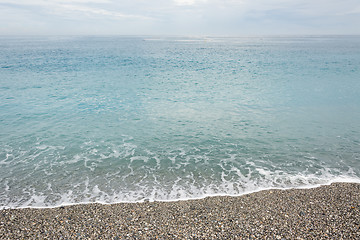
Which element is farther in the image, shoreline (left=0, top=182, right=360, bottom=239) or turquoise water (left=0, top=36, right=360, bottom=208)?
turquoise water (left=0, top=36, right=360, bottom=208)

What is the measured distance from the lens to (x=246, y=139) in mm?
16609

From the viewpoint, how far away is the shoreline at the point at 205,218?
7719 millimetres

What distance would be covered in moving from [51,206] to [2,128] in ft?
41.2

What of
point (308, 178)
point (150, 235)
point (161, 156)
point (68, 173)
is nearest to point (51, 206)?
point (68, 173)

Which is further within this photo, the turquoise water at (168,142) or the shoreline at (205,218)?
the turquoise water at (168,142)

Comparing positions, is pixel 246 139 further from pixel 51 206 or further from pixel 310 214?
pixel 51 206

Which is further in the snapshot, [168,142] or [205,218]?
[168,142]

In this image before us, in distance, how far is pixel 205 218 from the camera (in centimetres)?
860

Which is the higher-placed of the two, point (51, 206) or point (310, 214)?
point (310, 214)

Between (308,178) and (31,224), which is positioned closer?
(31,224)

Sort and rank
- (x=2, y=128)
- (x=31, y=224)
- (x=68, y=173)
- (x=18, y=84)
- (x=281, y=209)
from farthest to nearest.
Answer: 1. (x=18, y=84)
2. (x=2, y=128)
3. (x=68, y=173)
4. (x=281, y=209)
5. (x=31, y=224)

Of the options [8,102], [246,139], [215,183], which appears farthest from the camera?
[8,102]

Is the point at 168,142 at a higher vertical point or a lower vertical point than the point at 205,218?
lower

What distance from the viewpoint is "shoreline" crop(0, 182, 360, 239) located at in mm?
7719
